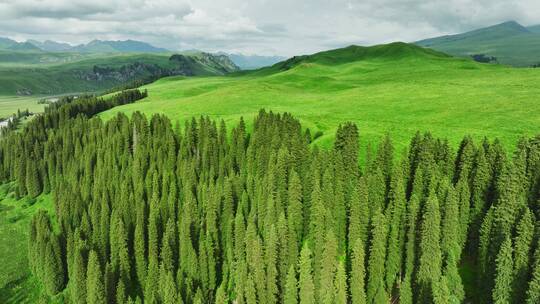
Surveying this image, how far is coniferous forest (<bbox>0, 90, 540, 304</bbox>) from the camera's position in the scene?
2552 inches

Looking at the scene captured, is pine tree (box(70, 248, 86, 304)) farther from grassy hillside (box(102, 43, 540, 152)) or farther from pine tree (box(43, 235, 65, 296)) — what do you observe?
grassy hillside (box(102, 43, 540, 152))

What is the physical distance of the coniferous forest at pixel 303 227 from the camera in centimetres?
6481

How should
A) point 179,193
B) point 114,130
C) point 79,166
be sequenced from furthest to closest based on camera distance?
point 114,130 < point 79,166 < point 179,193

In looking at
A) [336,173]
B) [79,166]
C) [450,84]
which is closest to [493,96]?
[450,84]

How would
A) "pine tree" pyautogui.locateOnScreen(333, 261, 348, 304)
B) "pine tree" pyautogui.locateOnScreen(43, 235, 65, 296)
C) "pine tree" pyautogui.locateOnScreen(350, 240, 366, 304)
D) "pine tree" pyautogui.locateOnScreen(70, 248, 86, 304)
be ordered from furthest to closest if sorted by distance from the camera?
"pine tree" pyautogui.locateOnScreen(43, 235, 65, 296) < "pine tree" pyautogui.locateOnScreen(70, 248, 86, 304) < "pine tree" pyautogui.locateOnScreen(350, 240, 366, 304) < "pine tree" pyautogui.locateOnScreen(333, 261, 348, 304)

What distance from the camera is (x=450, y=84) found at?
17450 centimetres

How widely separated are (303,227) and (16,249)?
9477cm

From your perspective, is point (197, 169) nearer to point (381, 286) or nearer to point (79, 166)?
point (79, 166)

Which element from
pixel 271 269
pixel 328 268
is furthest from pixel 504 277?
pixel 271 269

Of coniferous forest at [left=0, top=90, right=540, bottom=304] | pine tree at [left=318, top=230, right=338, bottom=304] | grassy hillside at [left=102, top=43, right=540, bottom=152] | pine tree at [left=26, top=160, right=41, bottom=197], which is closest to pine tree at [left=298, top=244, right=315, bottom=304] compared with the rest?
coniferous forest at [left=0, top=90, right=540, bottom=304]

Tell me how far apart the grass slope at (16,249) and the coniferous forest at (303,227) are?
4218mm

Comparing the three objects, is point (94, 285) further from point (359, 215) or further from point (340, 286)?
point (359, 215)

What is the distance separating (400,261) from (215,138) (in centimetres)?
8344

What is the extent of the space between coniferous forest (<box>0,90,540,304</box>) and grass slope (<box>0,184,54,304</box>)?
166 inches
